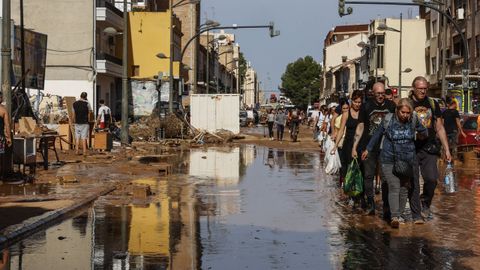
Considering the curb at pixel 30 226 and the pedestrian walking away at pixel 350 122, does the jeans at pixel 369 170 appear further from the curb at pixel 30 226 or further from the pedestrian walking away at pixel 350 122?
the curb at pixel 30 226

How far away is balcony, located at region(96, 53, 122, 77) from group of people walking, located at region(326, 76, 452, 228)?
38.1m

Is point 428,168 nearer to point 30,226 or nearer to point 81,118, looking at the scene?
point 30,226

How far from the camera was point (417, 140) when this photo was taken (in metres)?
10.2

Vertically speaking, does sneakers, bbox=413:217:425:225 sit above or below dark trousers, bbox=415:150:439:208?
below

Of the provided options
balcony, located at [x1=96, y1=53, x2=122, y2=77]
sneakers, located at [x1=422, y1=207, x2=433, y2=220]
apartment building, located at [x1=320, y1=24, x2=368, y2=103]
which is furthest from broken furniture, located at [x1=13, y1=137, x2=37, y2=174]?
apartment building, located at [x1=320, y1=24, x2=368, y2=103]

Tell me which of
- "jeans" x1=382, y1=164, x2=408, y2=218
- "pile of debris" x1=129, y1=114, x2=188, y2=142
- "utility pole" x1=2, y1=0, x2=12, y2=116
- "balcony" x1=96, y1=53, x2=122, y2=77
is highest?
"balcony" x1=96, y1=53, x2=122, y2=77

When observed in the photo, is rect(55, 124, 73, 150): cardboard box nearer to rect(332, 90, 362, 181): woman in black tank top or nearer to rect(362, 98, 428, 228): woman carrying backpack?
rect(332, 90, 362, 181): woman in black tank top

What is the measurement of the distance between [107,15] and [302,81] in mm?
92798

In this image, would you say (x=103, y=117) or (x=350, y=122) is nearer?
(x=350, y=122)

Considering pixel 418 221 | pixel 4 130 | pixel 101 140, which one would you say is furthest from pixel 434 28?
pixel 418 221

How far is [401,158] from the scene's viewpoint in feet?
32.2

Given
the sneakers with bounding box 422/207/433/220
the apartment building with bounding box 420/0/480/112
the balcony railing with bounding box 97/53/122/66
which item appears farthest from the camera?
the balcony railing with bounding box 97/53/122/66

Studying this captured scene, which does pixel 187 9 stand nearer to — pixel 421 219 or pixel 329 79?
pixel 329 79

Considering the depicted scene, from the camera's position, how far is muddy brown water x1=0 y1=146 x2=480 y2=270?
759 centimetres
